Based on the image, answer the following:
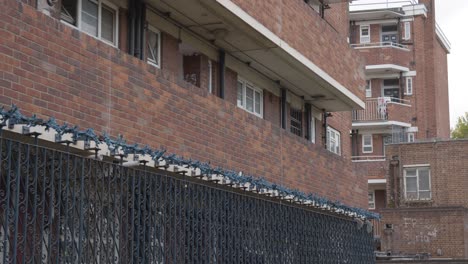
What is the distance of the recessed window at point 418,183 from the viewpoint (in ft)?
129

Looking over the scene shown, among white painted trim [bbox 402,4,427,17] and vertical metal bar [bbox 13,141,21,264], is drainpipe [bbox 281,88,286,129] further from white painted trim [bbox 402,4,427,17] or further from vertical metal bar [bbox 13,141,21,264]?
white painted trim [bbox 402,4,427,17]

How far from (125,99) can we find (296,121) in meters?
9.44

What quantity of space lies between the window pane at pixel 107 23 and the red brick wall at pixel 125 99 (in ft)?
3.15

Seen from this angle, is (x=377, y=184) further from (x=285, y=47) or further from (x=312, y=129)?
(x=285, y=47)

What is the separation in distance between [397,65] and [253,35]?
33.8m

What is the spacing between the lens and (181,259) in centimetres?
1052

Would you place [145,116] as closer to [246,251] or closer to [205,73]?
[246,251]

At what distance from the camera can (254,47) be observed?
1523 centimetres

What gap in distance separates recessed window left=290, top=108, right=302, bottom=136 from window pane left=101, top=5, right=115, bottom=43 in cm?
753

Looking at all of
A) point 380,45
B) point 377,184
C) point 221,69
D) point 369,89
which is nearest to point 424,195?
point 377,184

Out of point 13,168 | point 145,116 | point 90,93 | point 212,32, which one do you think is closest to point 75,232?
point 13,168

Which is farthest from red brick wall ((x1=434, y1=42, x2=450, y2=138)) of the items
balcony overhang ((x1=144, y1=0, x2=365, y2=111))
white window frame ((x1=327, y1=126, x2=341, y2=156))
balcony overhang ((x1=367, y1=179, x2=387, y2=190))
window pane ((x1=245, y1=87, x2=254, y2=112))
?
window pane ((x1=245, y1=87, x2=254, y2=112))

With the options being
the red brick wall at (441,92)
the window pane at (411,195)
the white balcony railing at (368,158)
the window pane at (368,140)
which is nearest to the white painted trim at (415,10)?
the red brick wall at (441,92)

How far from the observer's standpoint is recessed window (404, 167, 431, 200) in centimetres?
3925
